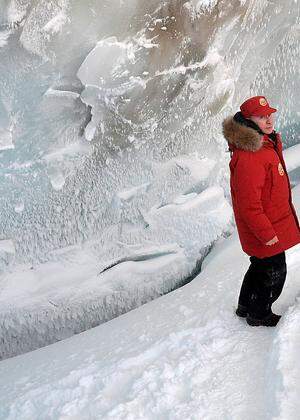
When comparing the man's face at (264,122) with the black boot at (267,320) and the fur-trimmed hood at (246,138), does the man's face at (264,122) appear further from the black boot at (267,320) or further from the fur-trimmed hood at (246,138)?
the black boot at (267,320)

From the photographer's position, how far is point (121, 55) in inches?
120

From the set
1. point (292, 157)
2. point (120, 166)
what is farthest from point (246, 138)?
point (292, 157)

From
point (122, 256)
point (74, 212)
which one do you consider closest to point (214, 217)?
point (122, 256)

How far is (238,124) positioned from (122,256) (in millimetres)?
1816

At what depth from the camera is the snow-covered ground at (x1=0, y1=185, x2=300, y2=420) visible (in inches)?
67.8

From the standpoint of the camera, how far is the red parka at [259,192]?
1837 millimetres

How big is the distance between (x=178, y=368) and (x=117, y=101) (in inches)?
72.2

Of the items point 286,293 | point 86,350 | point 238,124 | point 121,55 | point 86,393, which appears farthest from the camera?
point 121,55

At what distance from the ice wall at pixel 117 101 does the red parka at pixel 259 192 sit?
4.69ft

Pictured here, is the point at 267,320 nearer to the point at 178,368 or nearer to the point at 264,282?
the point at 264,282

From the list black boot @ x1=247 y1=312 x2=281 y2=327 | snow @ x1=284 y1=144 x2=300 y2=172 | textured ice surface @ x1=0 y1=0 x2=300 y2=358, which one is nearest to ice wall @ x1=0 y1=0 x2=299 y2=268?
textured ice surface @ x1=0 y1=0 x2=300 y2=358

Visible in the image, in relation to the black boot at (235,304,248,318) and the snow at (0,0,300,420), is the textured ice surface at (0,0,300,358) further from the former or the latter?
the black boot at (235,304,248,318)

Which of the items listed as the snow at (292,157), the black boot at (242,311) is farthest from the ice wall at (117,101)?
Result: the black boot at (242,311)

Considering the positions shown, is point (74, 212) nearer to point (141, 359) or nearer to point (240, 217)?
point (141, 359)
